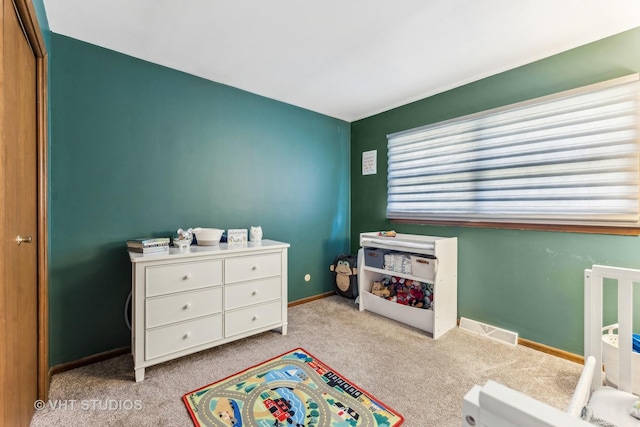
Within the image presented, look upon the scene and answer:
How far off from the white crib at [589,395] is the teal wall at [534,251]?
579 millimetres

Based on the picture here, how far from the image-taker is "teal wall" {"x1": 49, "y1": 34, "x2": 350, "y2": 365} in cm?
192

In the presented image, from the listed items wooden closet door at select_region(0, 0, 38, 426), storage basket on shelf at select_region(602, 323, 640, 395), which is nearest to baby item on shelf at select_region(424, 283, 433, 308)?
storage basket on shelf at select_region(602, 323, 640, 395)

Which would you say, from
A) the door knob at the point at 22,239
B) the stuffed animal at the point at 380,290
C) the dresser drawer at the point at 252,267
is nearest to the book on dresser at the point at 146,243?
the dresser drawer at the point at 252,267

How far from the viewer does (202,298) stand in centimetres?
201

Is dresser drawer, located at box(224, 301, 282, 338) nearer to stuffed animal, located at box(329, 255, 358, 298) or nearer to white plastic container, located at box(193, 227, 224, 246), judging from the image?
white plastic container, located at box(193, 227, 224, 246)

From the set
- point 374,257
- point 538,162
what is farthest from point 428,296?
point 538,162

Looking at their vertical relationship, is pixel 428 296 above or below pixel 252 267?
below

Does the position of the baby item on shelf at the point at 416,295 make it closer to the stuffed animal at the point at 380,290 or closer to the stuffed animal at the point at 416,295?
the stuffed animal at the point at 416,295

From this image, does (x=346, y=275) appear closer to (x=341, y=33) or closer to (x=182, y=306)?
(x=182, y=306)

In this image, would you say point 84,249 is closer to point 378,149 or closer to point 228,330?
point 228,330

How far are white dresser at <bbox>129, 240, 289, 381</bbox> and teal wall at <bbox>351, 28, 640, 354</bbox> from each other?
172cm

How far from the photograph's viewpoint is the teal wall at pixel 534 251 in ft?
6.22

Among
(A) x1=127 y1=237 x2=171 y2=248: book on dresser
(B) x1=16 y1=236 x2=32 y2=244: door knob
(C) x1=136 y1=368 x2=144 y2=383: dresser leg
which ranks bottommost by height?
(C) x1=136 y1=368 x2=144 y2=383: dresser leg

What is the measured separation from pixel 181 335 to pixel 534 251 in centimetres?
273
